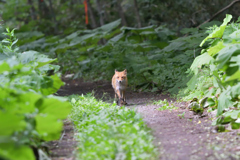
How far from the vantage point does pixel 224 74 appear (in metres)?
3.98

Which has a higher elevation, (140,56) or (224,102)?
(140,56)

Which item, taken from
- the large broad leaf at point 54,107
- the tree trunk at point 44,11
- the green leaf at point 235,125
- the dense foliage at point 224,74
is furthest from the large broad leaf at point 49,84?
the tree trunk at point 44,11

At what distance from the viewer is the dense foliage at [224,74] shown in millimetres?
3424

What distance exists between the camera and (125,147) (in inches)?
112

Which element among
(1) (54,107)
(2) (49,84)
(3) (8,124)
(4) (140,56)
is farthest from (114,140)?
(4) (140,56)

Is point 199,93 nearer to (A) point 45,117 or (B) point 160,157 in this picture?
(B) point 160,157

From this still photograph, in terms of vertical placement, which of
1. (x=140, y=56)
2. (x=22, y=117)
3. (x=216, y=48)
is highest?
(x=216, y=48)

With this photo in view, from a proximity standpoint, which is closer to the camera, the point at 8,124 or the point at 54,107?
the point at 8,124

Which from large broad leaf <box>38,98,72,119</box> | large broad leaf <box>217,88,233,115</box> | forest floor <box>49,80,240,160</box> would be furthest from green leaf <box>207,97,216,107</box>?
large broad leaf <box>38,98,72,119</box>

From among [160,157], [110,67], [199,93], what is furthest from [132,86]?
[160,157]

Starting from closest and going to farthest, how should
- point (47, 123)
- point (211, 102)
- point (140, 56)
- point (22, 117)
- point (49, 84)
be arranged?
1. point (22, 117)
2. point (47, 123)
3. point (49, 84)
4. point (211, 102)
5. point (140, 56)

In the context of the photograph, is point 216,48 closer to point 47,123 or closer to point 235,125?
point 235,125

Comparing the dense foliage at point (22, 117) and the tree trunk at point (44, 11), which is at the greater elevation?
the tree trunk at point (44, 11)

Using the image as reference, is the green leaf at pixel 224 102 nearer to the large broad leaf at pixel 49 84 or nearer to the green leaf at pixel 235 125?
the green leaf at pixel 235 125
